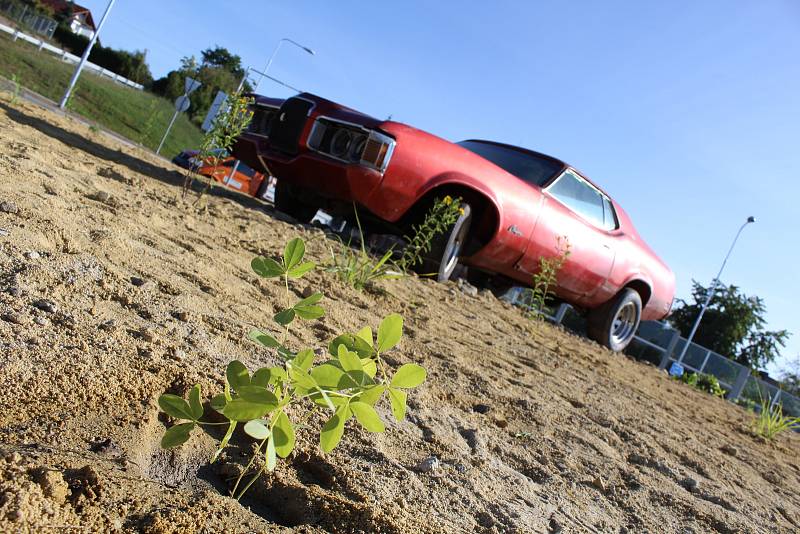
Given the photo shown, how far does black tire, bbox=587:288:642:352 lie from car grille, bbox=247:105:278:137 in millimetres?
4283

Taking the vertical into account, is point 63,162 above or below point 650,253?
below

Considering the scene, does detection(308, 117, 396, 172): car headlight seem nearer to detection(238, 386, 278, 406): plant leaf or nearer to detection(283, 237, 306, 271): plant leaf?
detection(283, 237, 306, 271): plant leaf

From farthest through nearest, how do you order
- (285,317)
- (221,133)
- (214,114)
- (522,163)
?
(214,114) < (522,163) < (221,133) < (285,317)

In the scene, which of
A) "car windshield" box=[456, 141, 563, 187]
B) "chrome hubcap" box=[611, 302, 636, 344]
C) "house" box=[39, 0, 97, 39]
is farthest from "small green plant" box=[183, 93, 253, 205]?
"house" box=[39, 0, 97, 39]

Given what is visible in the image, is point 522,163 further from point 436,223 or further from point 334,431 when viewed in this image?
point 334,431

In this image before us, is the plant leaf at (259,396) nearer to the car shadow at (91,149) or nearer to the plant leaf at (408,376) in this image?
the plant leaf at (408,376)

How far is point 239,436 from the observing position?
182cm

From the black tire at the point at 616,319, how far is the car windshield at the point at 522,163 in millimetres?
1950

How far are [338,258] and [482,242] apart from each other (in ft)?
5.96

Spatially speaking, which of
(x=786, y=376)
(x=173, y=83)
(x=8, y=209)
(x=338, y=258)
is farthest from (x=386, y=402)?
(x=173, y=83)

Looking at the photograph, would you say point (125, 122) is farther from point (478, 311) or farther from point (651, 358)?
point (478, 311)

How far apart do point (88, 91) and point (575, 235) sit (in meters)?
39.3

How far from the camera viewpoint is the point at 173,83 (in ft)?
197

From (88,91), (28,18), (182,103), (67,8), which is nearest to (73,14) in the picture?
(67,8)
